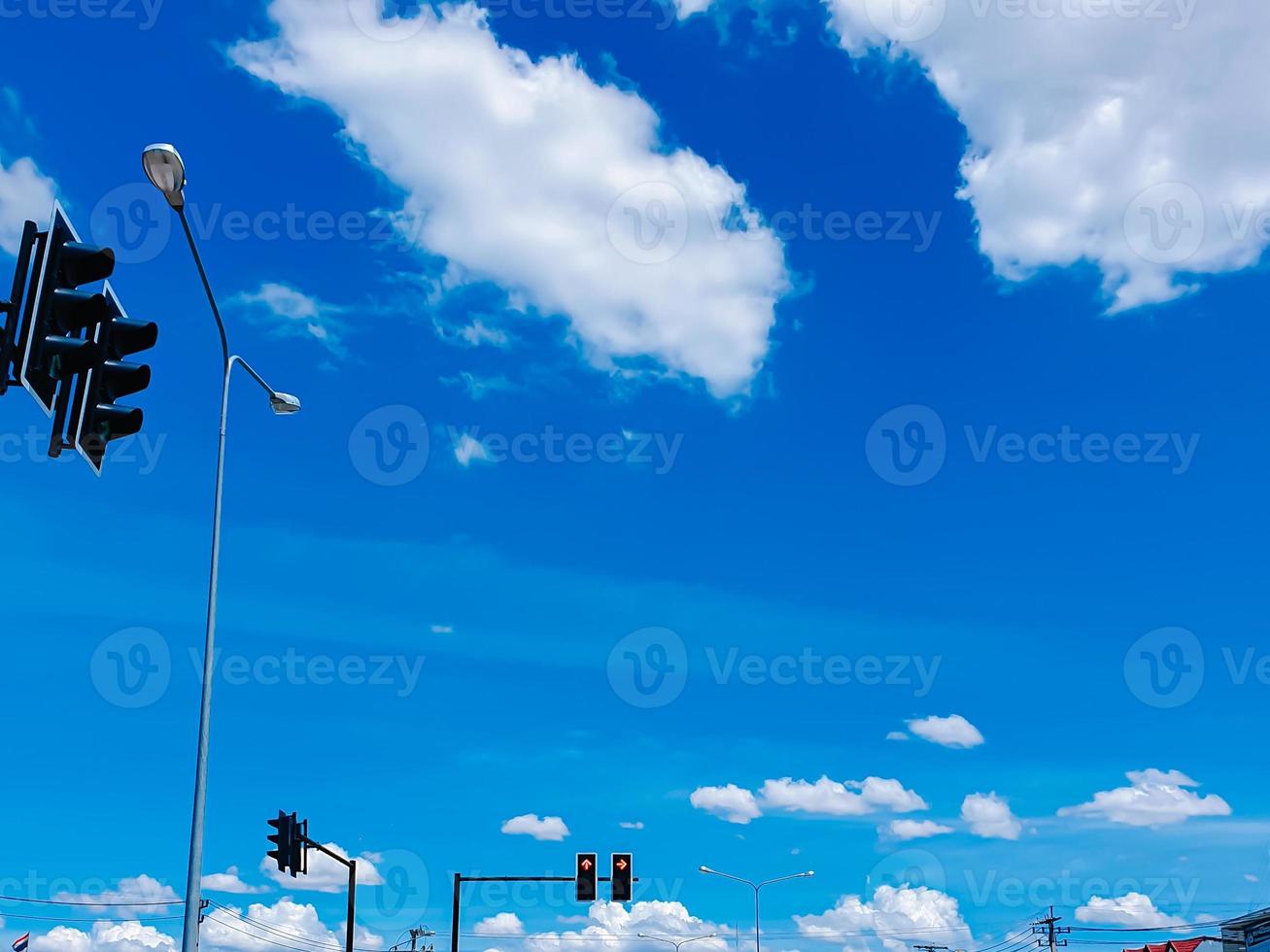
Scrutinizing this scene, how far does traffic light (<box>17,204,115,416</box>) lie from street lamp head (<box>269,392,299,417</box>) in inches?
536

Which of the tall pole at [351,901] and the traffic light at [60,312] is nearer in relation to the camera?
the traffic light at [60,312]

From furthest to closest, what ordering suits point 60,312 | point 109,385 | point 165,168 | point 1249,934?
point 1249,934 < point 165,168 < point 109,385 < point 60,312

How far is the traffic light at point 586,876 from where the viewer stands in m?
35.3

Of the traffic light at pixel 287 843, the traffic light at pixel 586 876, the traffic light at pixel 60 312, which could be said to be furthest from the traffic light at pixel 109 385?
the traffic light at pixel 586 876

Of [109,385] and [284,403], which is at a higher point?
[284,403]

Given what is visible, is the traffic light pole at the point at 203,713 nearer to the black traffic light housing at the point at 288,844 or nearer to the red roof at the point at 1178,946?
the black traffic light housing at the point at 288,844

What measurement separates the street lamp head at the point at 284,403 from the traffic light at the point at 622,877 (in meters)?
19.1

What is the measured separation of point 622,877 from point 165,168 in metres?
27.4

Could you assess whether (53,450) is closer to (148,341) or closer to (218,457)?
(148,341)

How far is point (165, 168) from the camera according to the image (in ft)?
39.1

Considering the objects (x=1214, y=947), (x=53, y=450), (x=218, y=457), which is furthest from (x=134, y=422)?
(x=1214, y=947)

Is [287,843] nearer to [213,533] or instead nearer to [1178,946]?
[213,533]

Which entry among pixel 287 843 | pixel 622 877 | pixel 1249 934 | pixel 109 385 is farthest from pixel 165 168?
pixel 1249 934

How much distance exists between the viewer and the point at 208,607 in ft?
57.1
